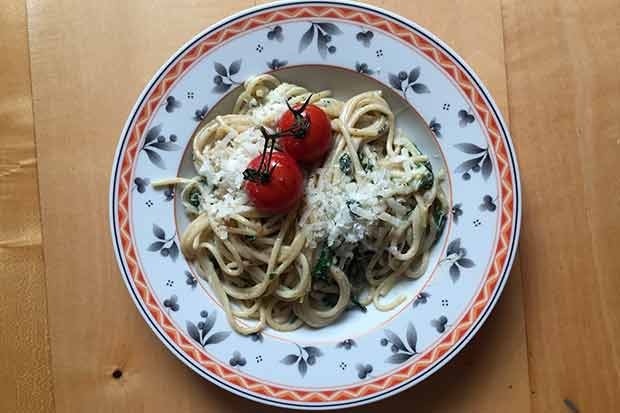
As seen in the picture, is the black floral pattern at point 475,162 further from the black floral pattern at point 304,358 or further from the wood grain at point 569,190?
the black floral pattern at point 304,358

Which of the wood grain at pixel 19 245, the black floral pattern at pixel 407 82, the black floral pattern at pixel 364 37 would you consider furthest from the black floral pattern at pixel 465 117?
the wood grain at pixel 19 245

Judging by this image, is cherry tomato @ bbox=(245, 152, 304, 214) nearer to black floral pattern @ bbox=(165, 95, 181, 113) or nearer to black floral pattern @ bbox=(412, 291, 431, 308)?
black floral pattern @ bbox=(165, 95, 181, 113)

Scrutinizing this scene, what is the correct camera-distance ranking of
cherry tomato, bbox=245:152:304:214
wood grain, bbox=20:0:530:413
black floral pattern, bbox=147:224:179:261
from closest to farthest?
cherry tomato, bbox=245:152:304:214 → black floral pattern, bbox=147:224:179:261 → wood grain, bbox=20:0:530:413

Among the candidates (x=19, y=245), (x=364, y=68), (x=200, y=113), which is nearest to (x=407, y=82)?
(x=364, y=68)

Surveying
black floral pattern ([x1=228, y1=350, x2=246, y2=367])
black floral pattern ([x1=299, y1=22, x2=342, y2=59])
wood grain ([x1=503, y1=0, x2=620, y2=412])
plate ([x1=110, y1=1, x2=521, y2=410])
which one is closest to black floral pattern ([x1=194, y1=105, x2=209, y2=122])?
plate ([x1=110, y1=1, x2=521, y2=410])

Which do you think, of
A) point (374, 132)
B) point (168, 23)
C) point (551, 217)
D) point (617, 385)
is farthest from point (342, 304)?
point (168, 23)

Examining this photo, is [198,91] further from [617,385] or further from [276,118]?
[617,385]

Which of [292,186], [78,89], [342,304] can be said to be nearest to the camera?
[292,186]
